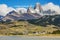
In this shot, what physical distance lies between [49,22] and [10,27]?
46.3 meters

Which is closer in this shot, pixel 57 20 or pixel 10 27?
pixel 10 27

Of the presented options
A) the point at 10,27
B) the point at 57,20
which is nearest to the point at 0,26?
the point at 10,27

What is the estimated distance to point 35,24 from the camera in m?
184

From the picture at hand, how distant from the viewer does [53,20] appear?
199000 millimetres

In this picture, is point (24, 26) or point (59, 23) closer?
point (24, 26)

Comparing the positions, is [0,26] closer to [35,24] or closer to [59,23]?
[35,24]

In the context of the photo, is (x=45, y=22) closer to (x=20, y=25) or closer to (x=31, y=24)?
(x=31, y=24)

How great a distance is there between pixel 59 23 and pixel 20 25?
39.9m

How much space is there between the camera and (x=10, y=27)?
161 m

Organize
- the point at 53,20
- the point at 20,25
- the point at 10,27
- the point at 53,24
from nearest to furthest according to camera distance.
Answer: the point at 10,27 < the point at 20,25 < the point at 53,24 < the point at 53,20

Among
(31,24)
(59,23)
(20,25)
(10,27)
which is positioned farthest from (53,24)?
(10,27)

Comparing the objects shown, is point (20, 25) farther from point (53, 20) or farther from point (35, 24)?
point (53, 20)

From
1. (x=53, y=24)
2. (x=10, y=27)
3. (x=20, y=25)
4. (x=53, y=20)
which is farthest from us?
(x=53, y=20)

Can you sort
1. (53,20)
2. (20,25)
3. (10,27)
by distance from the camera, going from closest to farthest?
(10,27) → (20,25) → (53,20)
